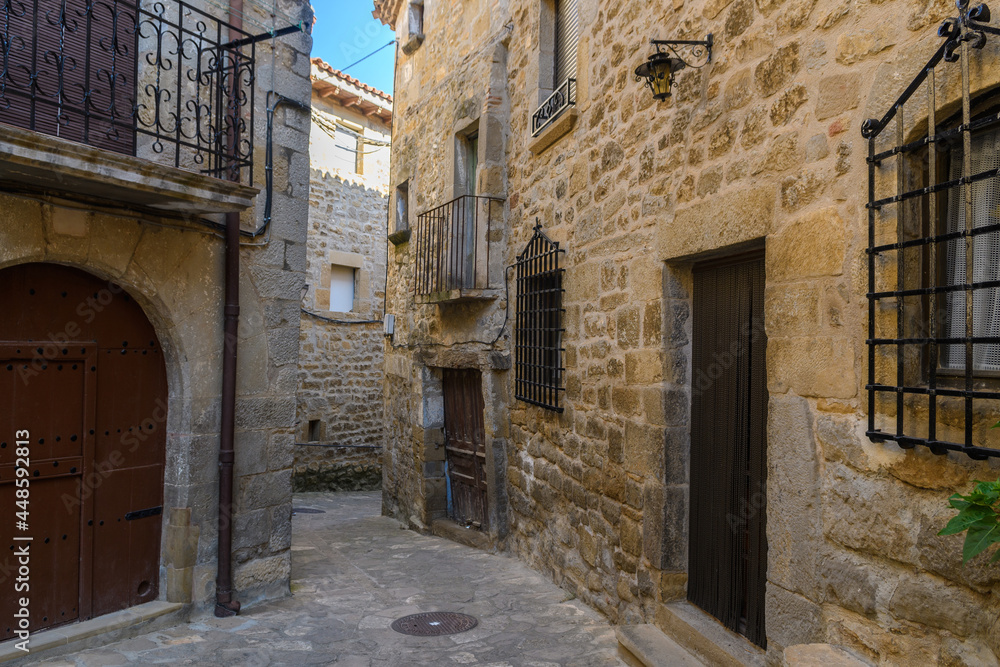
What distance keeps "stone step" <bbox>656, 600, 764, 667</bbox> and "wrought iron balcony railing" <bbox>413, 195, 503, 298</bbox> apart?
3.46 meters

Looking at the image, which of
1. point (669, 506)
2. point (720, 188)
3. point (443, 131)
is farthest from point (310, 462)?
point (720, 188)

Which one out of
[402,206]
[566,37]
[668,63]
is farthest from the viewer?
[402,206]

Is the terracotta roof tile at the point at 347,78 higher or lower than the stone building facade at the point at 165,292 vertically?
higher

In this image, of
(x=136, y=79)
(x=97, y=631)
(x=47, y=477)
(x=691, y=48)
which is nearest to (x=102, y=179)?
(x=136, y=79)

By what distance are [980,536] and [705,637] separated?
1871 millimetres

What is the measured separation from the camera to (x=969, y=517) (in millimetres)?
1850

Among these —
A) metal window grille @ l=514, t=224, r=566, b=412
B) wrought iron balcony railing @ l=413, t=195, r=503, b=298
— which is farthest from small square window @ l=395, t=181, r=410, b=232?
metal window grille @ l=514, t=224, r=566, b=412

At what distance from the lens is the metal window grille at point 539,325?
5.24m

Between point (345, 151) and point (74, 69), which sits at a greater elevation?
point (345, 151)

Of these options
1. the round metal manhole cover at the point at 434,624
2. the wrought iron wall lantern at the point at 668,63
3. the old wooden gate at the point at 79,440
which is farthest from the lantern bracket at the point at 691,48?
the round metal manhole cover at the point at 434,624

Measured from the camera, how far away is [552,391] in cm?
528

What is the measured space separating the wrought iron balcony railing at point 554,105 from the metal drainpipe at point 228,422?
7.63 ft

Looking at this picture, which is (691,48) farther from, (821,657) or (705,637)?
(705,637)

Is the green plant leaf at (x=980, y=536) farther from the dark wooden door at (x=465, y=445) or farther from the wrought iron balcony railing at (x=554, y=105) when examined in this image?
the dark wooden door at (x=465, y=445)
